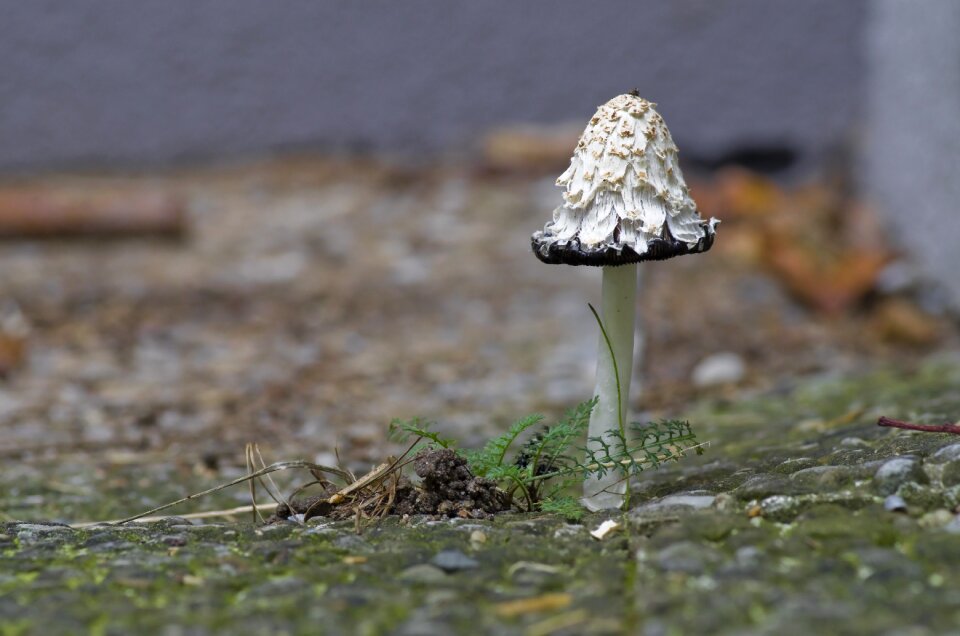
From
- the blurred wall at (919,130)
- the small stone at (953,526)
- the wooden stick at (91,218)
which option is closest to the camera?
the small stone at (953,526)

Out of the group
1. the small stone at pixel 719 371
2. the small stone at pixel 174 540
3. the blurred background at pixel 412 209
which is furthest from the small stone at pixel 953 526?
the small stone at pixel 719 371

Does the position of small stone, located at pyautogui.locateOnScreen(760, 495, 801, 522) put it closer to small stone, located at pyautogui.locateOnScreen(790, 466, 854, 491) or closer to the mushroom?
small stone, located at pyautogui.locateOnScreen(790, 466, 854, 491)

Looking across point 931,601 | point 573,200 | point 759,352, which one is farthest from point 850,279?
point 931,601

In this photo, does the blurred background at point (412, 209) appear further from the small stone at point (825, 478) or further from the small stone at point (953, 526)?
the small stone at point (953, 526)

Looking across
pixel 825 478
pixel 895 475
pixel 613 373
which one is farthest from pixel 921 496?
pixel 613 373

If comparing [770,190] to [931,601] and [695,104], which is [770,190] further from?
[931,601]

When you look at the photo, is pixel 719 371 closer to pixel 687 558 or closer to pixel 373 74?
pixel 687 558
